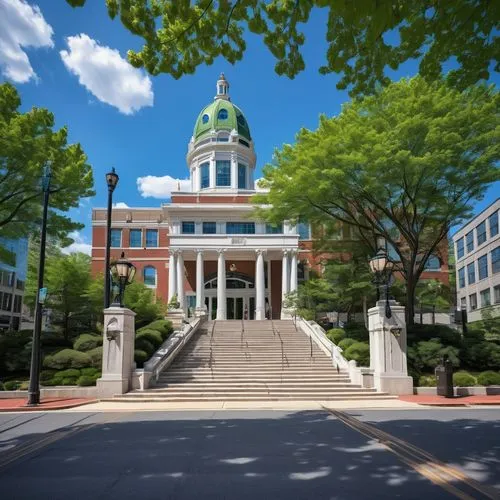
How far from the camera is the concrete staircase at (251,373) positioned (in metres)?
16.0

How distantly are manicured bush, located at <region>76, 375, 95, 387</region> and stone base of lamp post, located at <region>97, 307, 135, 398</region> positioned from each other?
77 cm

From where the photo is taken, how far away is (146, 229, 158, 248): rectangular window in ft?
153

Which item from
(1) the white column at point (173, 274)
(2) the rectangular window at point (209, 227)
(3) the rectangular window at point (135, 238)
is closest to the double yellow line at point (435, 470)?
(1) the white column at point (173, 274)

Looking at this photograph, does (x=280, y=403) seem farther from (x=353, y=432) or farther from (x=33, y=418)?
(x=33, y=418)

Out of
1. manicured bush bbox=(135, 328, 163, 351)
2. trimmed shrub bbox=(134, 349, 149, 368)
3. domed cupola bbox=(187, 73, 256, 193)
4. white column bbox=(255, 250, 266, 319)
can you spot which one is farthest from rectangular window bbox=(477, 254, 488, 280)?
trimmed shrub bbox=(134, 349, 149, 368)

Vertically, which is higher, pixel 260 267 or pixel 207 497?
pixel 260 267

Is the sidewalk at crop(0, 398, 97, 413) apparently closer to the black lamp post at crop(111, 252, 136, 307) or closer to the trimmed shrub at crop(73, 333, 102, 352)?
the trimmed shrub at crop(73, 333, 102, 352)

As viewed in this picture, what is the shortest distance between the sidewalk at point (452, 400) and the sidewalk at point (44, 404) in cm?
1041

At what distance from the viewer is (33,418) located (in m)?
12.2

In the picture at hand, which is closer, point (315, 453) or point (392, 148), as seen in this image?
point (315, 453)

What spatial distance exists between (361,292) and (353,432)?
19158 millimetres

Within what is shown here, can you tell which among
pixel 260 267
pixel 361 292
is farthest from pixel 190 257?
pixel 361 292

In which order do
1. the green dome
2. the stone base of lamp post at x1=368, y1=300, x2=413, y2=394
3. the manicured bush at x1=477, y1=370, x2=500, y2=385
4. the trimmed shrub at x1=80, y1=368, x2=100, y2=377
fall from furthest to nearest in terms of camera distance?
the green dome → the manicured bush at x1=477, y1=370, x2=500, y2=385 → the trimmed shrub at x1=80, y1=368, x2=100, y2=377 → the stone base of lamp post at x1=368, y1=300, x2=413, y2=394

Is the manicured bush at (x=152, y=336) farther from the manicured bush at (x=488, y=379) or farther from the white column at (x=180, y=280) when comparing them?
the white column at (x=180, y=280)
